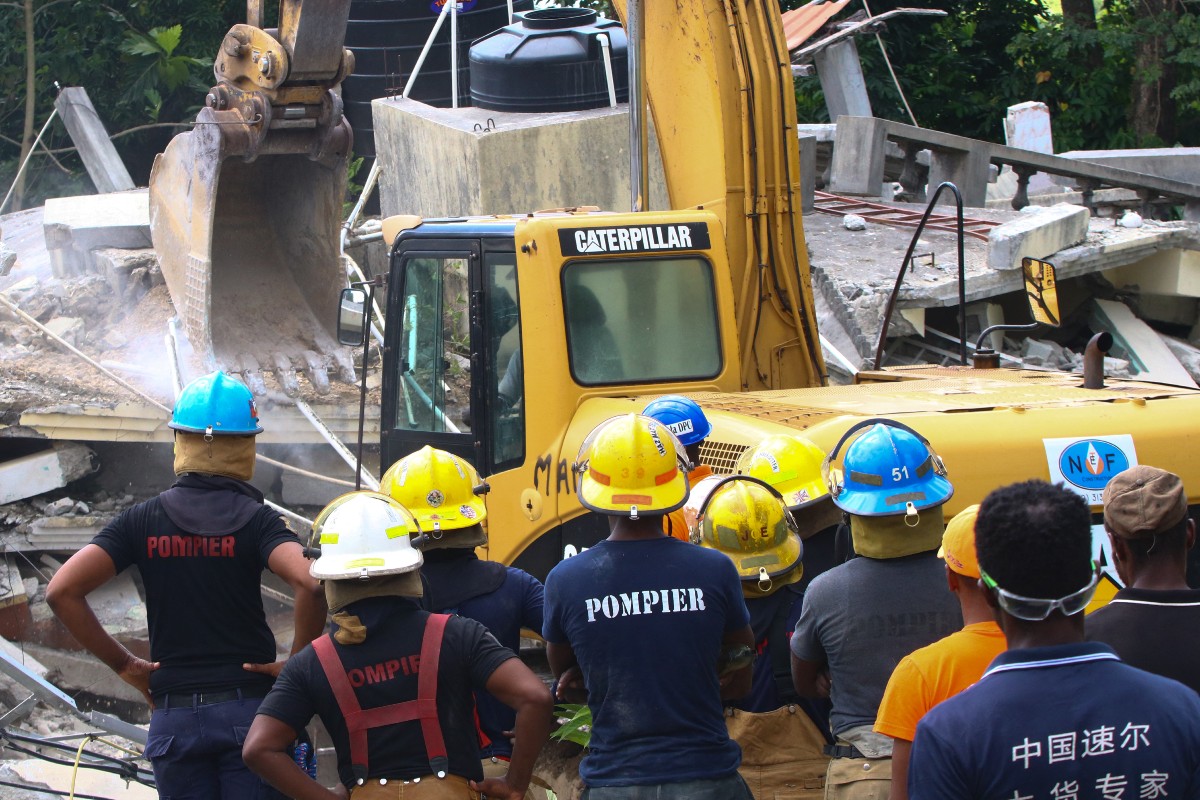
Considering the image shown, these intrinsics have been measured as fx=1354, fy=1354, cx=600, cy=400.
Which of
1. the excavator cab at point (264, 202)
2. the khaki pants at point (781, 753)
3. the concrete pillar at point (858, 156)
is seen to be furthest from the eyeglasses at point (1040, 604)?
the concrete pillar at point (858, 156)

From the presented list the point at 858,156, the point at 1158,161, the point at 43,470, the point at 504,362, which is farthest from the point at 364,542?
the point at 1158,161

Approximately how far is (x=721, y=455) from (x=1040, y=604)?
9.05 ft

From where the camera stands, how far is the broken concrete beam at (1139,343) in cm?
1088

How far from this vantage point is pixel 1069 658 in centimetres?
249

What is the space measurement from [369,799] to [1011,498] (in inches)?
66.0

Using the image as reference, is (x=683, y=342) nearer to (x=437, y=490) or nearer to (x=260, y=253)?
(x=437, y=490)

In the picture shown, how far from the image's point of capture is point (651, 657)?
10.9ft

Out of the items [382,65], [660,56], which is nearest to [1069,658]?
[660,56]

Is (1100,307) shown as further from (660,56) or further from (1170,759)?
(1170,759)

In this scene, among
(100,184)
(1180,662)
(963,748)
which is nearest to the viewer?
(963,748)

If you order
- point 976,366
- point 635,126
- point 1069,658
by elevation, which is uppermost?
point 635,126

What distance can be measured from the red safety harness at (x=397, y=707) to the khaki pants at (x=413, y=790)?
25 millimetres

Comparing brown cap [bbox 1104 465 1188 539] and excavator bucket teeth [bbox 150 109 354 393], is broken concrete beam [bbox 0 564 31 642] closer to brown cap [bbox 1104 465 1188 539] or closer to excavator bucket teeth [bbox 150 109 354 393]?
excavator bucket teeth [bbox 150 109 354 393]

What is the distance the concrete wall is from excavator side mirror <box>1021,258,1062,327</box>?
5472 millimetres
